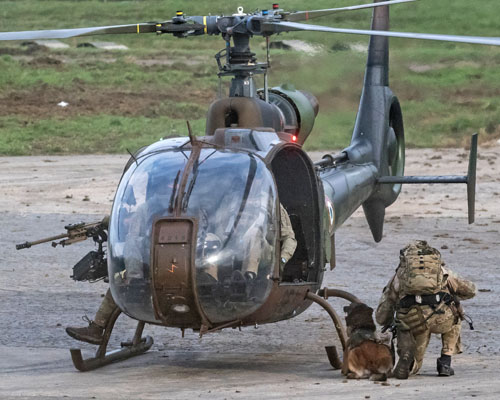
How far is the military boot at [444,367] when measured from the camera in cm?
881

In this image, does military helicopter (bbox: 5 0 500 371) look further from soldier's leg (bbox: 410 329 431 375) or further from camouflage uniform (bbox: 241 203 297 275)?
soldier's leg (bbox: 410 329 431 375)

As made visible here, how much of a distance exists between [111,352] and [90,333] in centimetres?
35

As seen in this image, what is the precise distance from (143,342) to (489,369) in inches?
120

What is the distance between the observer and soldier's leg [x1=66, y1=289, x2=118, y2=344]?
31.0 ft

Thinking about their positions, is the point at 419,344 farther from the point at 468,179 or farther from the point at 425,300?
the point at 468,179

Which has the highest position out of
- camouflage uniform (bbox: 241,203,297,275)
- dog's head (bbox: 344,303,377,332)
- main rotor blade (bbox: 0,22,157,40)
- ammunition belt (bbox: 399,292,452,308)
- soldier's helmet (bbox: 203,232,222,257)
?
main rotor blade (bbox: 0,22,157,40)

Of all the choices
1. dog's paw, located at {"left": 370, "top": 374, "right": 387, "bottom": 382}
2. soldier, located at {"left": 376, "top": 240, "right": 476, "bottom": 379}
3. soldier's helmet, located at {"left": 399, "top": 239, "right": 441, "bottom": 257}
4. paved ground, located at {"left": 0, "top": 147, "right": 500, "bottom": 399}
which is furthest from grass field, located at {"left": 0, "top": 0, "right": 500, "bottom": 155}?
dog's paw, located at {"left": 370, "top": 374, "right": 387, "bottom": 382}

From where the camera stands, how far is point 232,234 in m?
8.27

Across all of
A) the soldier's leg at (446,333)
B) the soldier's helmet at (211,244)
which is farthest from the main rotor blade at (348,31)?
the soldier's leg at (446,333)

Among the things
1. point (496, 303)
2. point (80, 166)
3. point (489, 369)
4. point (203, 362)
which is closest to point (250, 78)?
point (203, 362)

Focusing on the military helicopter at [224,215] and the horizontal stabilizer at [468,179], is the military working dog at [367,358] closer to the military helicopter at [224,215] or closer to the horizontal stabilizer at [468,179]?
the military helicopter at [224,215]

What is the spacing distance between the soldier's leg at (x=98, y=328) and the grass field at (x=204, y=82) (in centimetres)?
730

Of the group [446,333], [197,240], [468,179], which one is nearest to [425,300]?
[446,333]

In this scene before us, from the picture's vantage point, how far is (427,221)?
18.5 m
